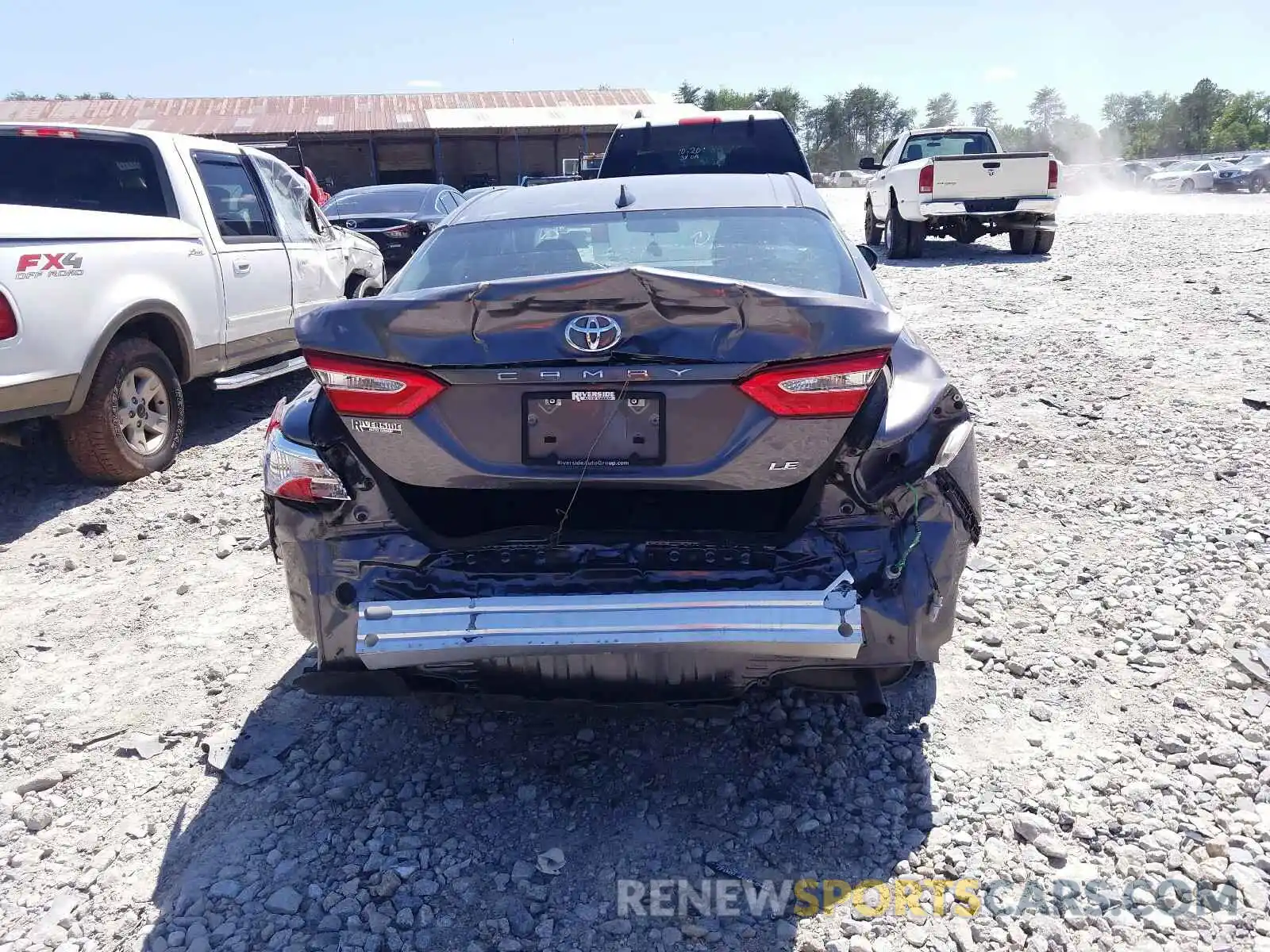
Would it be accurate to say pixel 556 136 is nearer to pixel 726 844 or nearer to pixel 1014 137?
pixel 726 844

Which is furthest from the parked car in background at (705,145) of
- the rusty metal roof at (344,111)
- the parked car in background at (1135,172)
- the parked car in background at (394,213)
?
the parked car in background at (1135,172)

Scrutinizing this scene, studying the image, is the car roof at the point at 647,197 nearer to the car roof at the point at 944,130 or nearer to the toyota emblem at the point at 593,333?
the toyota emblem at the point at 593,333

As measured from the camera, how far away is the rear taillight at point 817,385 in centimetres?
230

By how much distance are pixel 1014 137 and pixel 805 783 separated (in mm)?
100988

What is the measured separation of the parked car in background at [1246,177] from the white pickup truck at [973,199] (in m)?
25.7

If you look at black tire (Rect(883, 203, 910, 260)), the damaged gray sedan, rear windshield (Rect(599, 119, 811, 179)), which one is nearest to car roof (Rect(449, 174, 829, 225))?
the damaged gray sedan

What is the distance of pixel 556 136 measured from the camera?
3431 centimetres

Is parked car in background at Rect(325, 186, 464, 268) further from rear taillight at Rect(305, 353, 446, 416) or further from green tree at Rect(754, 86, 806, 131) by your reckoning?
green tree at Rect(754, 86, 806, 131)

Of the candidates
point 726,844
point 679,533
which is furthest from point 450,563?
point 726,844

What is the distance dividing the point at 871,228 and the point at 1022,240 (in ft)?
12.3

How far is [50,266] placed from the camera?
4.61m

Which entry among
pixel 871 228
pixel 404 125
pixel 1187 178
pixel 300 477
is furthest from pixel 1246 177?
pixel 300 477

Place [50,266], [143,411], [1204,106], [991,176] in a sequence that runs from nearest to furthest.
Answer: [50,266], [143,411], [991,176], [1204,106]

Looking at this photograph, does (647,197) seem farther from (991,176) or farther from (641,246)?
(991,176)
